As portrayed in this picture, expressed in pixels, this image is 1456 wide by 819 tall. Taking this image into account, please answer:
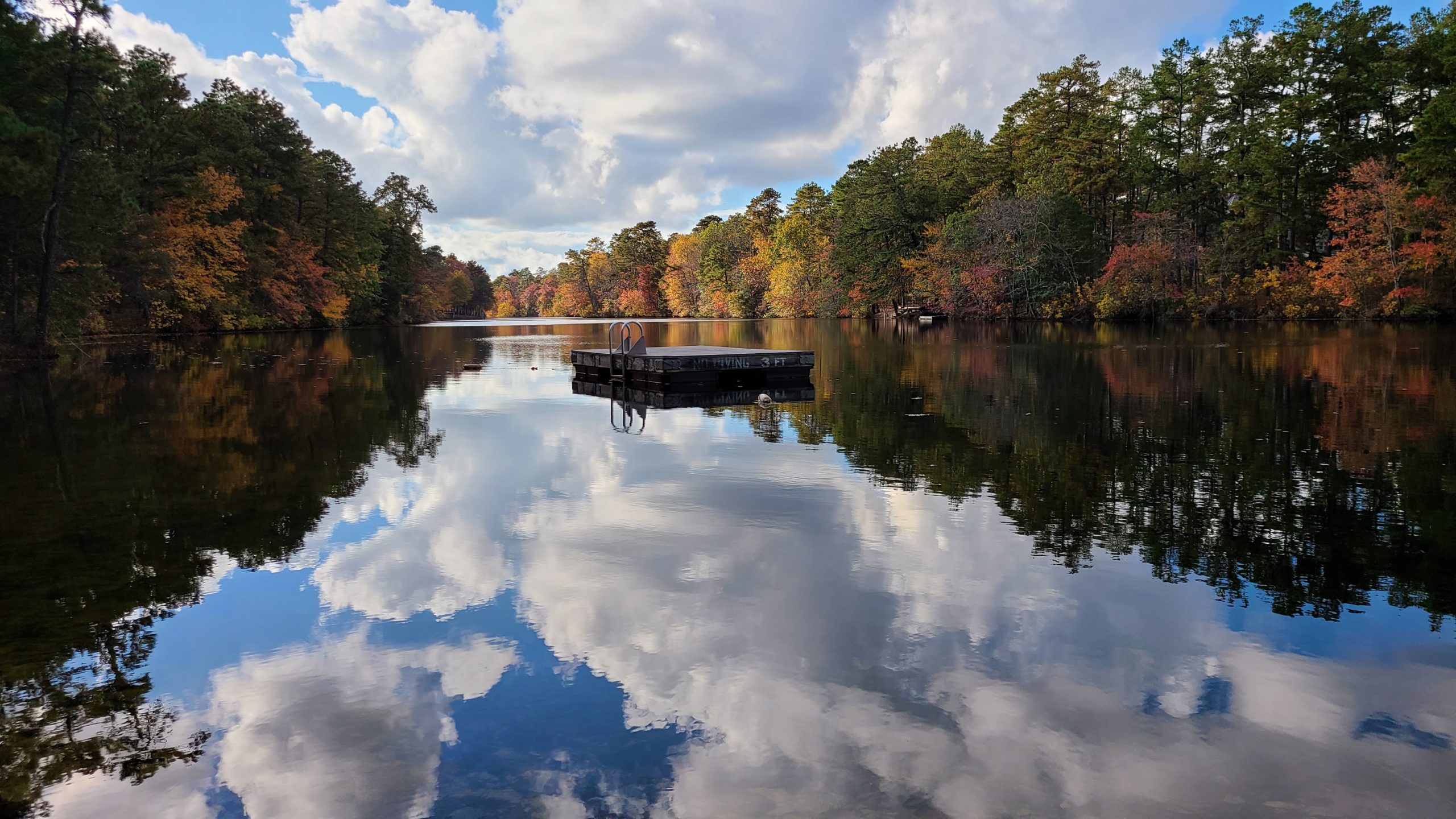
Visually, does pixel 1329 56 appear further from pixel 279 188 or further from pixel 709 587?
pixel 279 188

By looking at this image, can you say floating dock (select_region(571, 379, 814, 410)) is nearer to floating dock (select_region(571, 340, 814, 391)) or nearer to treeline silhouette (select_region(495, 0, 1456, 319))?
floating dock (select_region(571, 340, 814, 391))

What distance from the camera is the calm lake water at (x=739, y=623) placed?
12.1ft

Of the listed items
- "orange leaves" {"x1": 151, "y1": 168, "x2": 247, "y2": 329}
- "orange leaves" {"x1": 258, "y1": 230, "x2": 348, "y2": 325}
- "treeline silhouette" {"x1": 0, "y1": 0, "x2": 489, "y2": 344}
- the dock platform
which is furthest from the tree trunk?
"orange leaves" {"x1": 258, "y1": 230, "x2": 348, "y2": 325}

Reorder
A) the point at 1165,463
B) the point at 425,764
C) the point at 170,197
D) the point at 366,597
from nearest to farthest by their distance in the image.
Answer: the point at 425,764
the point at 366,597
the point at 1165,463
the point at 170,197

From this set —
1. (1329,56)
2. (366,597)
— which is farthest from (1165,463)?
(1329,56)

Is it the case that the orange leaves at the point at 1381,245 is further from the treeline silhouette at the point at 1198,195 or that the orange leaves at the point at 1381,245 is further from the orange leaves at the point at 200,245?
the orange leaves at the point at 200,245

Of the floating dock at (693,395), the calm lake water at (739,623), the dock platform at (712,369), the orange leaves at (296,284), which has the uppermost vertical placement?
the orange leaves at (296,284)

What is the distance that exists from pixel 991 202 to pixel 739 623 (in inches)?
2249

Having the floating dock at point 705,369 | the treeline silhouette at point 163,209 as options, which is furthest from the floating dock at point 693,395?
the treeline silhouette at point 163,209

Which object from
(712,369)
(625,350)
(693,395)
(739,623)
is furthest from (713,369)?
(739,623)

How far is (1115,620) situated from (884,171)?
215 ft

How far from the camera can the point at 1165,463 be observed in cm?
1014

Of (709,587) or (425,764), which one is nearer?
(425,764)

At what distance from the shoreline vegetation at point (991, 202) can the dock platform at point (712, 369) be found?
48.2 feet
